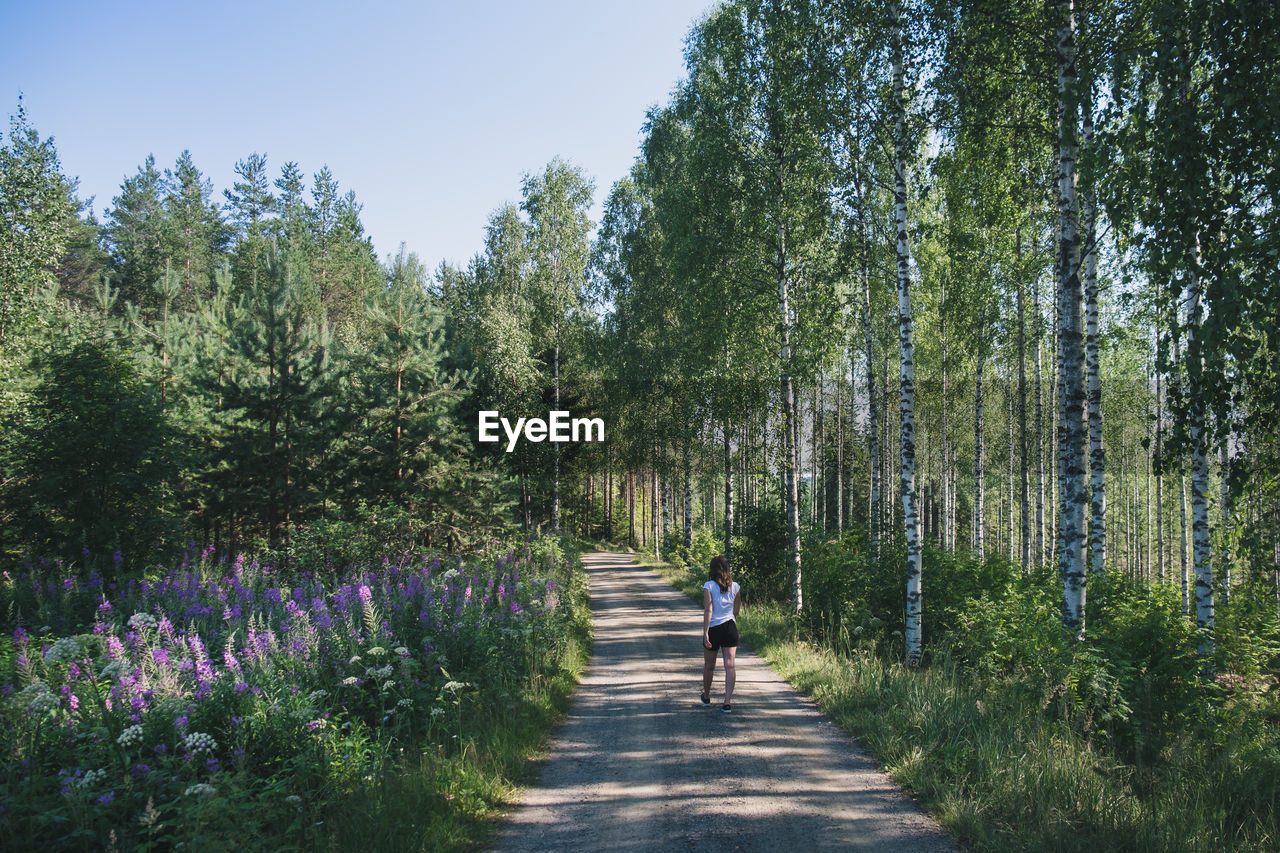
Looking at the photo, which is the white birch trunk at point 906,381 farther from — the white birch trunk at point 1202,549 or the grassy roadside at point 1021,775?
the white birch trunk at point 1202,549

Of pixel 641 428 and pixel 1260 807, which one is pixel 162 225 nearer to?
pixel 641 428

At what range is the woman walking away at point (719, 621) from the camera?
26.8 feet

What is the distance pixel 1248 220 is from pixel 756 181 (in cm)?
1211

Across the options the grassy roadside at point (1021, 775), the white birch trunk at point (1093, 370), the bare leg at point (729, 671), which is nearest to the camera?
the grassy roadside at point (1021, 775)

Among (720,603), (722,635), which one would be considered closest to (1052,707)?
(722,635)

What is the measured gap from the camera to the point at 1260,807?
220 inches

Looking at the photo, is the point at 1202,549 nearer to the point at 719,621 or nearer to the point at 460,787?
the point at 719,621

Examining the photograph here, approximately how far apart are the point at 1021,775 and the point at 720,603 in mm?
3707

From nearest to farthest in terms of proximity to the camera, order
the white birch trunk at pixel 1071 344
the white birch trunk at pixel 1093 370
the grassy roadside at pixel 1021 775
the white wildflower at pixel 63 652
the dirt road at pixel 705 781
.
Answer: the grassy roadside at pixel 1021 775 → the dirt road at pixel 705 781 → the white wildflower at pixel 63 652 → the white birch trunk at pixel 1071 344 → the white birch trunk at pixel 1093 370

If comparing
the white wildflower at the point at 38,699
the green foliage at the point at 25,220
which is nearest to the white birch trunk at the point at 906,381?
the white wildflower at the point at 38,699

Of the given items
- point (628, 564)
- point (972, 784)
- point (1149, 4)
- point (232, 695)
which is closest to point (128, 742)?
point (232, 695)

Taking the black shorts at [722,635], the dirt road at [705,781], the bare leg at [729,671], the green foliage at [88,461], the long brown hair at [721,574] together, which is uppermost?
the green foliage at [88,461]
